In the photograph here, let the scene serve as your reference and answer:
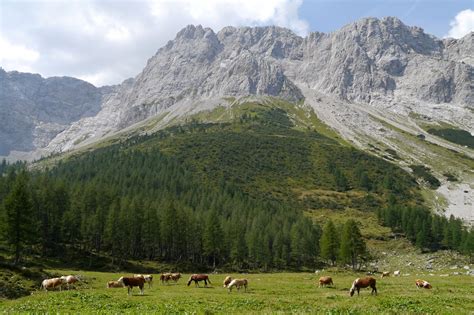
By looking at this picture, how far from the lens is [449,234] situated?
120625 millimetres

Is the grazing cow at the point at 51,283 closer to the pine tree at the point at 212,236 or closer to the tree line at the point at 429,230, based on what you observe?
the pine tree at the point at 212,236

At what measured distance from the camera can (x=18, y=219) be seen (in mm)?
65750

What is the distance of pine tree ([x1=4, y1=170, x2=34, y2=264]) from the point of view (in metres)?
64.4

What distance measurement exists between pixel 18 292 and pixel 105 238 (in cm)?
5195

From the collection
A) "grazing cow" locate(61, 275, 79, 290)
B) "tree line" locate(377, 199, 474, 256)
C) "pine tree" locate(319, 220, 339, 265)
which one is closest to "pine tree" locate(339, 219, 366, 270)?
"pine tree" locate(319, 220, 339, 265)

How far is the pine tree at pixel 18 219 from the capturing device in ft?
211

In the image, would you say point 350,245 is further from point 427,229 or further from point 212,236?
point 427,229

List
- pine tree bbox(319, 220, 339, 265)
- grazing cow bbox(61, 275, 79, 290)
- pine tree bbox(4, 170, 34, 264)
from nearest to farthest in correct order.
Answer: grazing cow bbox(61, 275, 79, 290)
pine tree bbox(4, 170, 34, 264)
pine tree bbox(319, 220, 339, 265)

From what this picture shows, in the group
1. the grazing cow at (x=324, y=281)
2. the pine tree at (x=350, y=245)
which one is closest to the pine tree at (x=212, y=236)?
the pine tree at (x=350, y=245)

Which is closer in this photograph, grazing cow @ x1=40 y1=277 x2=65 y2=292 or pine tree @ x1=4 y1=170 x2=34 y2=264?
grazing cow @ x1=40 y1=277 x2=65 y2=292

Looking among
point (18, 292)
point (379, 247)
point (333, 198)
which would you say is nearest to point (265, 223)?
point (379, 247)

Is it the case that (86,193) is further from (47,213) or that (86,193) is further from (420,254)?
(420,254)

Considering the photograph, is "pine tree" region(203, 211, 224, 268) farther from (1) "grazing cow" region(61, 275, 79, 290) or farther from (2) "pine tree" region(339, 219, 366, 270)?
(1) "grazing cow" region(61, 275, 79, 290)

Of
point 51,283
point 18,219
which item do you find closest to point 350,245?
point 51,283
